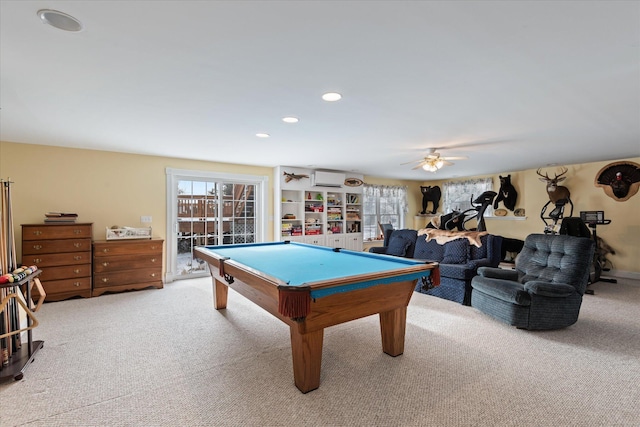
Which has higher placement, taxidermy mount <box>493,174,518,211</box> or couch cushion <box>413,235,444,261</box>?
taxidermy mount <box>493,174,518,211</box>

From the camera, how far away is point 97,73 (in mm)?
2215

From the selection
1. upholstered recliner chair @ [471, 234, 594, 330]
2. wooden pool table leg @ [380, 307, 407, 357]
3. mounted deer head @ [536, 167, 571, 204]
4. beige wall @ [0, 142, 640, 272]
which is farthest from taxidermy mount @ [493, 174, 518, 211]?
wooden pool table leg @ [380, 307, 407, 357]

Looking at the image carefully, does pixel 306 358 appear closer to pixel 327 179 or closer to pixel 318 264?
pixel 318 264

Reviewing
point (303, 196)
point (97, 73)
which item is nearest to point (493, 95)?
point (97, 73)

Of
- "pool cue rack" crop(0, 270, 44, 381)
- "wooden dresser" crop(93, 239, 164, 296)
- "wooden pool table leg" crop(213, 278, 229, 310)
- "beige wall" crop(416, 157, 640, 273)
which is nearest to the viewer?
"pool cue rack" crop(0, 270, 44, 381)

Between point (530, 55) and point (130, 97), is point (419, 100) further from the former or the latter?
point (130, 97)

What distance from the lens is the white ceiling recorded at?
158 cm

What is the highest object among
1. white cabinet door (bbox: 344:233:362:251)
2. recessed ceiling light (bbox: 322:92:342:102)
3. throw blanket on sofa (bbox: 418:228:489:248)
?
recessed ceiling light (bbox: 322:92:342:102)

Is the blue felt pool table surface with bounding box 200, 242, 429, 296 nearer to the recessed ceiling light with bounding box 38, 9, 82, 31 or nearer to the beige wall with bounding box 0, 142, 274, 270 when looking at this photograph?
the recessed ceiling light with bounding box 38, 9, 82, 31

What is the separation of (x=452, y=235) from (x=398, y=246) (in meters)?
0.97

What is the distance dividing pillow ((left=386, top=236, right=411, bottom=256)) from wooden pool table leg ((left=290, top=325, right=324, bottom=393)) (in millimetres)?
3668

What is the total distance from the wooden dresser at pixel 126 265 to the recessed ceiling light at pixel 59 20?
11.9ft

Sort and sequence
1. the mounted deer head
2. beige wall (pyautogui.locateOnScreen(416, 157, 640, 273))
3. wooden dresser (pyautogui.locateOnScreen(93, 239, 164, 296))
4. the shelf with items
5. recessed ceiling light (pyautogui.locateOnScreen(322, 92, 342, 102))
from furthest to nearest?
the shelf with items < the mounted deer head < beige wall (pyautogui.locateOnScreen(416, 157, 640, 273)) < wooden dresser (pyautogui.locateOnScreen(93, 239, 164, 296)) < recessed ceiling light (pyautogui.locateOnScreen(322, 92, 342, 102))

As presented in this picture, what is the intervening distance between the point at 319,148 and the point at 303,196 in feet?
6.90
